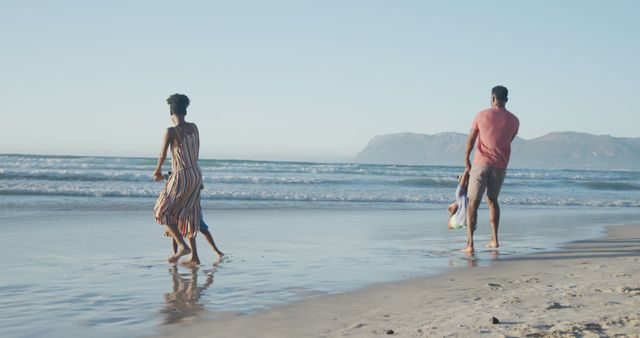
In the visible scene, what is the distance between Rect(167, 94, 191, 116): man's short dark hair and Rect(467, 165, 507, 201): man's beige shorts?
3.16m

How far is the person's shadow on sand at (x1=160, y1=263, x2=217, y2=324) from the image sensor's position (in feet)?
13.3

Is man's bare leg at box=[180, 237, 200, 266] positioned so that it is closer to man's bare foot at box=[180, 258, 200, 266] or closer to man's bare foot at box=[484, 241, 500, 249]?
man's bare foot at box=[180, 258, 200, 266]

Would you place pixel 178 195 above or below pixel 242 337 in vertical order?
above

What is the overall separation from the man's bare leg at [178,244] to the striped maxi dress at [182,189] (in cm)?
Answer: 6

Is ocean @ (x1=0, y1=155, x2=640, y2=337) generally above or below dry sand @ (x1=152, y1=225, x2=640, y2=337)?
below

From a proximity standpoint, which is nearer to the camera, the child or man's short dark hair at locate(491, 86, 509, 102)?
man's short dark hair at locate(491, 86, 509, 102)

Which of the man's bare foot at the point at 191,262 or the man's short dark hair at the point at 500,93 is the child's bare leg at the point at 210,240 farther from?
the man's short dark hair at the point at 500,93

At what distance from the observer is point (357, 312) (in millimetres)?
4090

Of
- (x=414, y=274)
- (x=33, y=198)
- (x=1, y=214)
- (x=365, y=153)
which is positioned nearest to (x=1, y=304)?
(x=414, y=274)

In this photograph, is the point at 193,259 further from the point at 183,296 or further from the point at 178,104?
the point at 183,296

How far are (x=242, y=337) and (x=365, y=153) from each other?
157826 mm

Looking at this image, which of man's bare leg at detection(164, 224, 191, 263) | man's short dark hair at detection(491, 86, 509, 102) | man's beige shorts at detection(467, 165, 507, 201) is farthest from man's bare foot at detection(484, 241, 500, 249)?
man's bare leg at detection(164, 224, 191, 263)

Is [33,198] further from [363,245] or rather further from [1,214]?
[363,245]

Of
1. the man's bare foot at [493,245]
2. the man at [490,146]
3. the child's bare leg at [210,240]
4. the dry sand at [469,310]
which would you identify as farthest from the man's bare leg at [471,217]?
the child's bare leg at [210,240]
